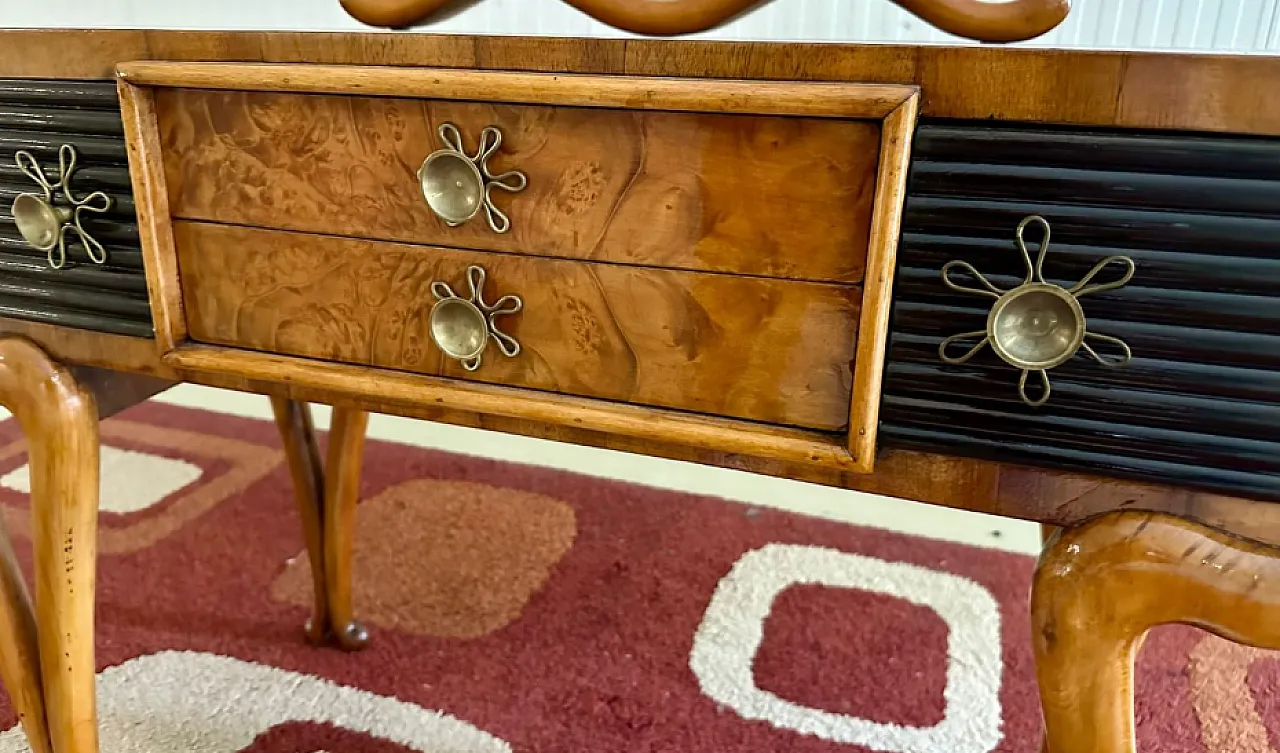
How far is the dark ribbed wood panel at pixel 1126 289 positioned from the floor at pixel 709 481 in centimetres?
76

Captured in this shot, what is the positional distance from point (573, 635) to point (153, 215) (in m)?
0.58

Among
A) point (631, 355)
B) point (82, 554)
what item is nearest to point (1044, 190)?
point (631, 355)

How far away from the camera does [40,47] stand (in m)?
0.53

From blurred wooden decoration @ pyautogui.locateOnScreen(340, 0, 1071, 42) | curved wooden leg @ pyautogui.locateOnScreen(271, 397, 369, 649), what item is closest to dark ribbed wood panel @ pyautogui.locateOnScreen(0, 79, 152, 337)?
blurred wooden decoration @ pyautogui.locateOnScreen(340, 0, 1071, 42)

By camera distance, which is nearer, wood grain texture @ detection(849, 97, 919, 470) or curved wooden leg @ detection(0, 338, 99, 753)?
wood grain texture @ detection(849, 97, 919, 470)

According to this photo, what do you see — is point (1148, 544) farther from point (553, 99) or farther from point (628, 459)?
point (628, 459)

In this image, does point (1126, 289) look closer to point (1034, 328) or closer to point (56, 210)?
point (1034, 328)

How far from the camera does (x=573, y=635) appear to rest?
37.5 inches

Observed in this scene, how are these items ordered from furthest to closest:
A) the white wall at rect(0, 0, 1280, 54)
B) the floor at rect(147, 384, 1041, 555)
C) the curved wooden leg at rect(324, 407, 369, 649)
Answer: the floor at rect(147, 384, 1041, 555)
the curved wooden leg at rect(324, 407, 369, 649)
the white wall at rect(0, 0, 1280, 54)

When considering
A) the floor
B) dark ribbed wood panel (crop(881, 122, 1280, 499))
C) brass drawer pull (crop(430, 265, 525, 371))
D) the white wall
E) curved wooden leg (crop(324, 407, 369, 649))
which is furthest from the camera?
the floor

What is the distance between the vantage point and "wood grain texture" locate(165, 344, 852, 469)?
0.45m

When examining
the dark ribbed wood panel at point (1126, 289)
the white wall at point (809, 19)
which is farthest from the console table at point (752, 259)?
the white wall at point (809, 19)

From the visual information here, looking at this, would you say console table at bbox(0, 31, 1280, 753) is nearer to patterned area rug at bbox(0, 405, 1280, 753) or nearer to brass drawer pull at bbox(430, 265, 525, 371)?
brass drawer pull at bbox(430, 265, 525, 371)

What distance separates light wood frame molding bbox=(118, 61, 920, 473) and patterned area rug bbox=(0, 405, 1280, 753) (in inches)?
16.6
